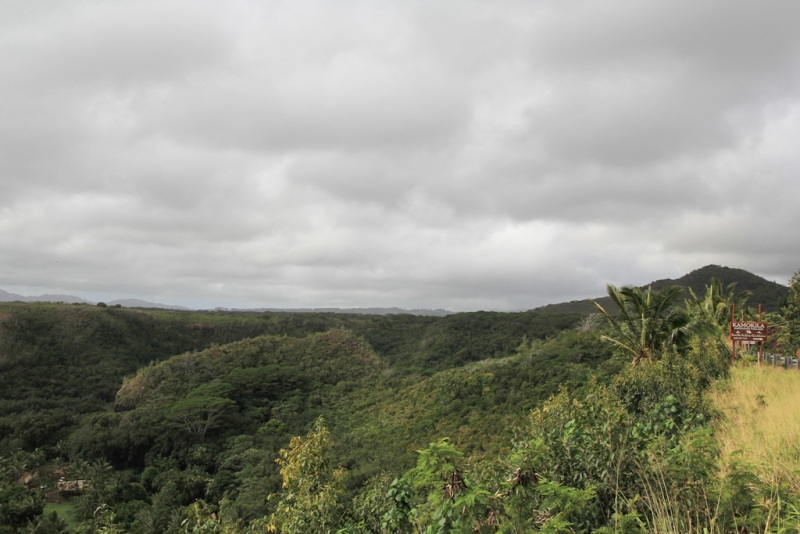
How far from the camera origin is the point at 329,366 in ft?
175

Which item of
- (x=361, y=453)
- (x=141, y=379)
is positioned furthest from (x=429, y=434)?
(x=141, y=379)

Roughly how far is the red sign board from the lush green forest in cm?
96

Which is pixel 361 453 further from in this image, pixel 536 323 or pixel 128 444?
pixel 536 323

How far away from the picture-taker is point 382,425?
3519cm

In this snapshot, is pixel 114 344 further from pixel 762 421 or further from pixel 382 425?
pixel 762 421

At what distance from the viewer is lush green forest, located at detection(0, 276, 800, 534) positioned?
4.02 m

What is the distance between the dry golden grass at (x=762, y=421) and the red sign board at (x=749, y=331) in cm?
103

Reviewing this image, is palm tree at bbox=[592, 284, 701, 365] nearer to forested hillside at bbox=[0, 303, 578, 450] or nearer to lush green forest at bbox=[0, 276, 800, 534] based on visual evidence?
lush green forest at bbox=[0, 276, 800, 534]

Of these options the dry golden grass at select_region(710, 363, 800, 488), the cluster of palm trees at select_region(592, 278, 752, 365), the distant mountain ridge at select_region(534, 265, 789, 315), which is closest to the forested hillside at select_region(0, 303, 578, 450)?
the distant mountain ridge at select_region(534, 265, 789, 315)

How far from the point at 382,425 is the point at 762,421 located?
98.9 feet

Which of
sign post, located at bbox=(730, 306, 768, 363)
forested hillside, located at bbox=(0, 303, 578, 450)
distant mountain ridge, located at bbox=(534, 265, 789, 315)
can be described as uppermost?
distant mountain ridge, located at bbox=(534, 265, 789, 315)

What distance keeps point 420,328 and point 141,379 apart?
45.0 metres

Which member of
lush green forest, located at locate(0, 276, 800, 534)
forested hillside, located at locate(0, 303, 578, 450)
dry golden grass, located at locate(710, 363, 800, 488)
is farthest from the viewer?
forested hillside, located at locate(0, 303, 578, 450)

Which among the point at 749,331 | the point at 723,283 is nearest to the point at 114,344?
the point at 749,331
